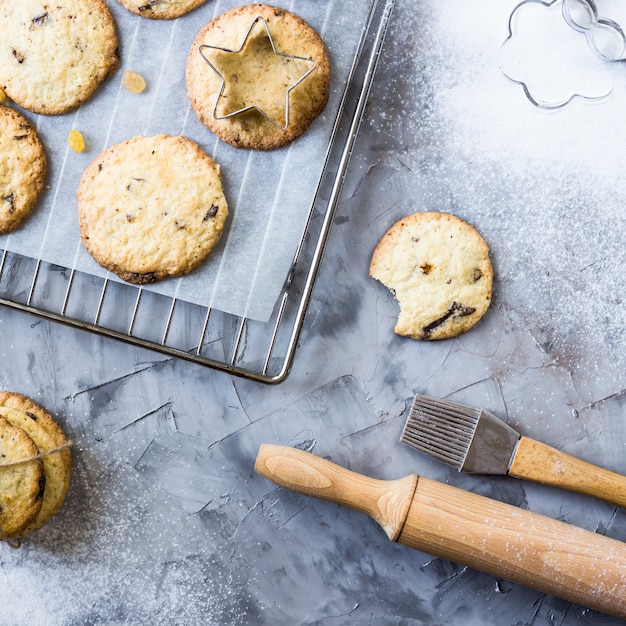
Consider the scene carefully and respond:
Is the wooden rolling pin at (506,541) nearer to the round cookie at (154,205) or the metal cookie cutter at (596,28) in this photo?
the round cookie at (154,205)

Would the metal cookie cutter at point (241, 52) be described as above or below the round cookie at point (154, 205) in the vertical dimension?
above

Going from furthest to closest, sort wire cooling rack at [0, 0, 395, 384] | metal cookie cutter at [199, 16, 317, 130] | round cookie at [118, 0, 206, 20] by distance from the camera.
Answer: wire cooling rack at [0, 0, 395, 384], round cookie at [118, 0, 206, 20], metal cookie cutter at [199, 16, 317, 130]

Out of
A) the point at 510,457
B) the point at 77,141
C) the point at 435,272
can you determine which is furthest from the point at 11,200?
the point at 510,457

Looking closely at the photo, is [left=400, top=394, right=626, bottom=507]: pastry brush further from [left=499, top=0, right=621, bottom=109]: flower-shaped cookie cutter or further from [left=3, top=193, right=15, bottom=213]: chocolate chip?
[left=3, top=193, right=15, bottom=213]: chocolate chip

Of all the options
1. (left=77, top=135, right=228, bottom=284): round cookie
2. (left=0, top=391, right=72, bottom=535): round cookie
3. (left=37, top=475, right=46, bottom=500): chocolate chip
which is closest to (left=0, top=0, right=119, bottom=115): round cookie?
(left=77, top=135, right=228, bottom=284): round cookie

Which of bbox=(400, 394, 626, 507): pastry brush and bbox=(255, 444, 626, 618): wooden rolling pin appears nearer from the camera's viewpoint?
bbox=(255, 444, 626, 618): wooden rolling pin

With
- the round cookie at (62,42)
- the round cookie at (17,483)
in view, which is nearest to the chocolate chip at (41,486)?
the round cookie at (17,483)

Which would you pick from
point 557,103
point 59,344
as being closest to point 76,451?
point 59,344
